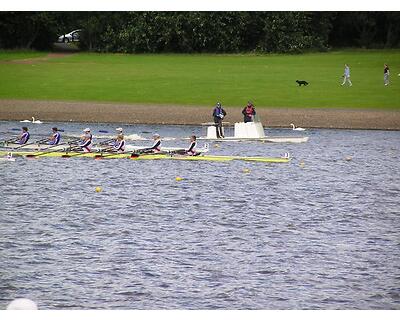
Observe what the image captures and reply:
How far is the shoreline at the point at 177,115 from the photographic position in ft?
109

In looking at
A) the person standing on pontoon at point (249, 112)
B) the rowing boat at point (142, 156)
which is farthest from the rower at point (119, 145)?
the person standing on pontoon at point (249, 112)

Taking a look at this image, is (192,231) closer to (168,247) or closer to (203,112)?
(168,247)

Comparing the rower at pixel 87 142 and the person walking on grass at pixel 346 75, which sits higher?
the person walking on grass at pixel 346 75

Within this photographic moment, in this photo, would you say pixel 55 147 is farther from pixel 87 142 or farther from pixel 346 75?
pixel 346 75

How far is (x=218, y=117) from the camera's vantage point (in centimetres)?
2986

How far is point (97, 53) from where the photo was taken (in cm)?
3219

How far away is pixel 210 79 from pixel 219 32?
19.6ft

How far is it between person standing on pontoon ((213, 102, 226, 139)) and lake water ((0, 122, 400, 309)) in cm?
148

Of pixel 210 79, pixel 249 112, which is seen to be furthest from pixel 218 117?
pixel 210 79

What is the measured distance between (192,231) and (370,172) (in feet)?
28.1

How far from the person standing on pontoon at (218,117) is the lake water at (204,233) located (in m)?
1.48

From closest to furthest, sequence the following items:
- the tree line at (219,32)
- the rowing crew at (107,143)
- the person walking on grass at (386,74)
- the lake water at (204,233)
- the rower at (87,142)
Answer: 1. the lake water at (204,233)
2. the rowing crew at (107,143)
3. the rower at (87,142)
4. the tree line at (219,32)
5. the person walking on grass at (386,74)

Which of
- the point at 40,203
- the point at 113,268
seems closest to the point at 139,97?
the point at 40,203

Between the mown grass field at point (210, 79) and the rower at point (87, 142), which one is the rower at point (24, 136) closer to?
the rower at point (87, 142)
